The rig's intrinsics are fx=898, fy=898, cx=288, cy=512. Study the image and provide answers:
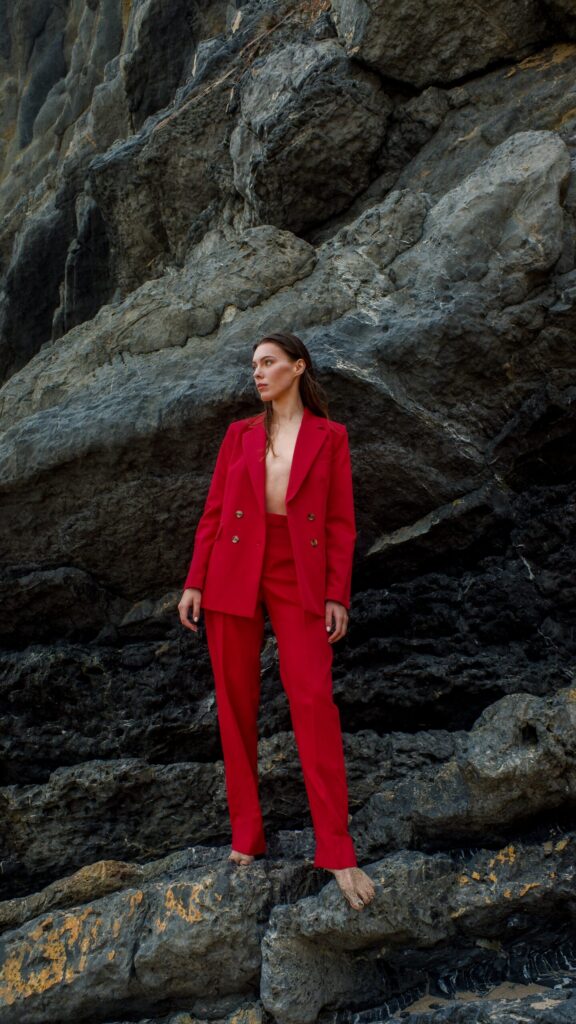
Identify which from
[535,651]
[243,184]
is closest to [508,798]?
[535,651]

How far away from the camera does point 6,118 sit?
12.2 metres

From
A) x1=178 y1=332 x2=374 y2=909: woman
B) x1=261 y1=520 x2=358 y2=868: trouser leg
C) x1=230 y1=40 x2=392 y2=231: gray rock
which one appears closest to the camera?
x1=261 y1=520 x2=358 y2=868: trouser leg

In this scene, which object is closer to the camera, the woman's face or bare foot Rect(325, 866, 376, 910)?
bare foot Rect(325, 866, 376, 910)

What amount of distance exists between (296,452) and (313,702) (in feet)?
3.84

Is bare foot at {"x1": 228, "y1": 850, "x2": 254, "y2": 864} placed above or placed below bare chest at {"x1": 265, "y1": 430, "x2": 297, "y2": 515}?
below

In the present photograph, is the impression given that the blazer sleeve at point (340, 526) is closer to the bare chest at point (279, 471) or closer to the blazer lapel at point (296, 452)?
the blazer lapel at point (296, 452)

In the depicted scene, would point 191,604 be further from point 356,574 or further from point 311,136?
point 311,136

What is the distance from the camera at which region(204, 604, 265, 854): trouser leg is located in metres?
4.16

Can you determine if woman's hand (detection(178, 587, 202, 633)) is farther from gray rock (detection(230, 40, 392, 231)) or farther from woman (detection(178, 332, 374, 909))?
gray rock (detection(230, 40, 392, 231))

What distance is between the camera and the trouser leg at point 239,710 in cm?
416

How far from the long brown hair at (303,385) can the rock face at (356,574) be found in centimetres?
23

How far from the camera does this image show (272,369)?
171 inches

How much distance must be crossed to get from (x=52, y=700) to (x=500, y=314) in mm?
3312

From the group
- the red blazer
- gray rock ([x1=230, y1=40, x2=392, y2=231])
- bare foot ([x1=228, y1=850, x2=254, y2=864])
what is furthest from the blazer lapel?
gray rock ([x1=230, y1=40, x2=392, y2=231])
